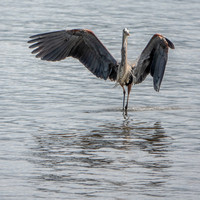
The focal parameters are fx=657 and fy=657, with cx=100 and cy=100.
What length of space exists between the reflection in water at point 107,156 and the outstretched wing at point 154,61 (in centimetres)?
134

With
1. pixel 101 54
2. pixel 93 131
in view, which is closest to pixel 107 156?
pixel 93 131

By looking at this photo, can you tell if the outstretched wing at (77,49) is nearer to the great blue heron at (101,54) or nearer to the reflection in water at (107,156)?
the great blue heron at (101,54)

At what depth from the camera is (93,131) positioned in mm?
10797

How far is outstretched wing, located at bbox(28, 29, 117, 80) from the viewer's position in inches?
484

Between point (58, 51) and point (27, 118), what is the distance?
5.68ft

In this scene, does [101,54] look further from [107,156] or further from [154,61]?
[107,156]

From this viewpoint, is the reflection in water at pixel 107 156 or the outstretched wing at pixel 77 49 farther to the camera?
the outstretched wing at pixel 77 49

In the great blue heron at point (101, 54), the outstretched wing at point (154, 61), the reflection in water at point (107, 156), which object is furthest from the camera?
the great blue heron at point (101, 54)

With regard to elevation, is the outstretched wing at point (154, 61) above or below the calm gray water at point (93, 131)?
above

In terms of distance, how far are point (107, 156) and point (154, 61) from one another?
3.72 m

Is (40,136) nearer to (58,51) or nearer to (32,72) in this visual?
(58,51)

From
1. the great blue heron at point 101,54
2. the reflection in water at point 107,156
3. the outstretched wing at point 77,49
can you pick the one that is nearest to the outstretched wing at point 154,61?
the great blue heron at point 101,54

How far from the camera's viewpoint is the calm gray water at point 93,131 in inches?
309

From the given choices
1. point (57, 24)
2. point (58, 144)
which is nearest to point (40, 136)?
point (58, 144)
